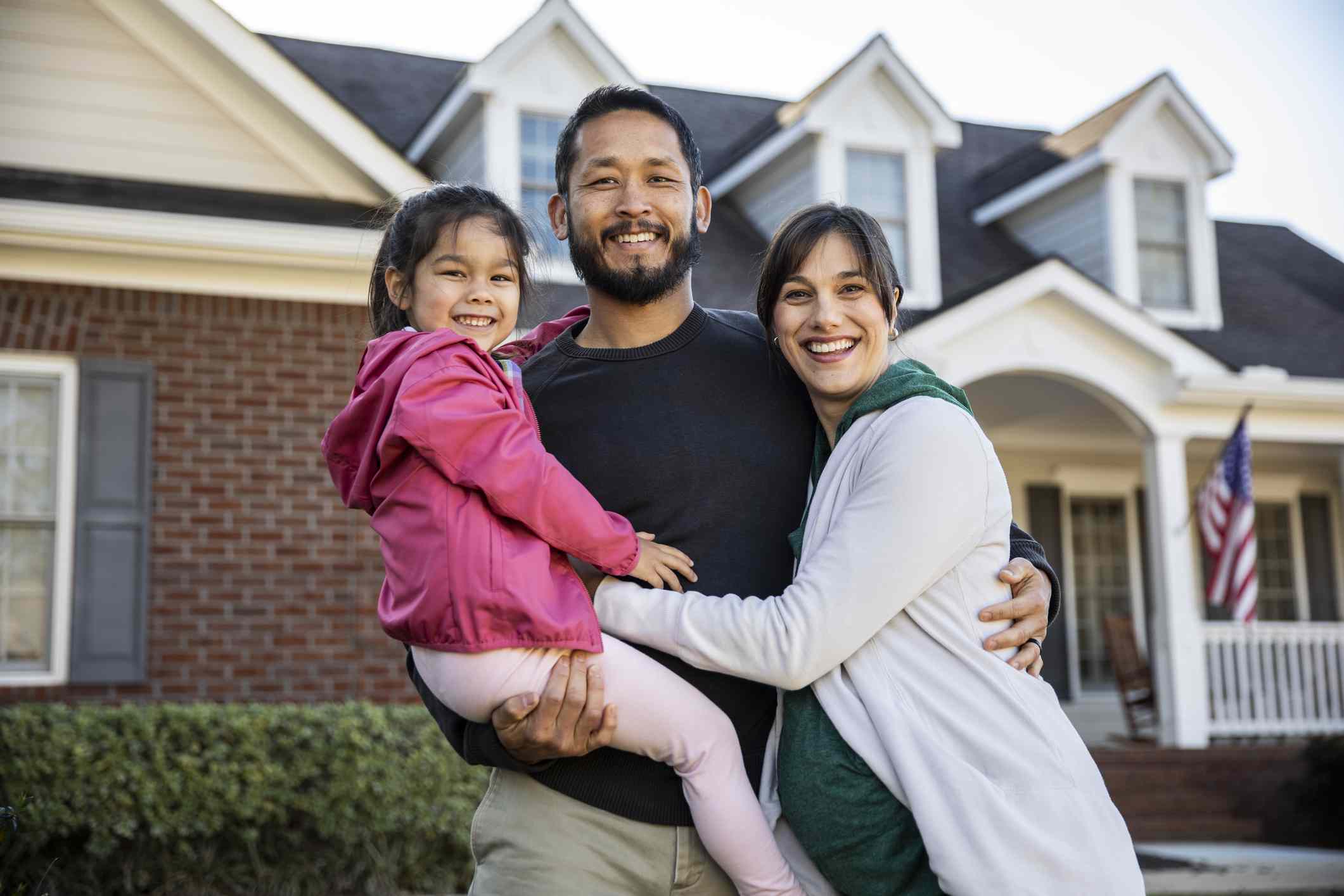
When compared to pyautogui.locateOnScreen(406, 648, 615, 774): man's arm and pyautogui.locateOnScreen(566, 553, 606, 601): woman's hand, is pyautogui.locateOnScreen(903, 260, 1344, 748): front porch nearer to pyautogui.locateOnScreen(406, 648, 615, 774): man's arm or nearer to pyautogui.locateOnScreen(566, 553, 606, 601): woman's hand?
pyautogui.locateOnScreen(566, 553, 606, 601): woman's hand

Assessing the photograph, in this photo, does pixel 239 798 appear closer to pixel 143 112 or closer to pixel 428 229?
pixel 143 112

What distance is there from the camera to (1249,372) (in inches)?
452

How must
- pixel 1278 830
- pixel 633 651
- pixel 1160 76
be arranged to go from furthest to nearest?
pixel 1160 76
pixel 1278 830
pixel 633 651

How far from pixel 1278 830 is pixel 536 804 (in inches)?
380

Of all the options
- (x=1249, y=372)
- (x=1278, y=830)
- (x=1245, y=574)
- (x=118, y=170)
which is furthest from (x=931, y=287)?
(x=118, y=170)

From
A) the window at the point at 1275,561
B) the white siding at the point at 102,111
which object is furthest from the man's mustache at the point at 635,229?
the window at the point at 1275,561

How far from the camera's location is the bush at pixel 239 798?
23.2ft

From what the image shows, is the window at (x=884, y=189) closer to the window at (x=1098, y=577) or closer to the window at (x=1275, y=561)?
the window at (x=1098, y=577)

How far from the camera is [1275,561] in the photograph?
14695 millimetres

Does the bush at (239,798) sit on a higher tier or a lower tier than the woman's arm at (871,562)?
lower

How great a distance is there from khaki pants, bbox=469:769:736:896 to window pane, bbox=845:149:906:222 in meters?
10.2

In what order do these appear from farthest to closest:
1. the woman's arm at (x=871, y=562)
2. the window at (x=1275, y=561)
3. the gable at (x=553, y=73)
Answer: the window at (x=1275, y=561) < the gable at (x=553, y=73) < the woman's arm at (x=871, y=562)

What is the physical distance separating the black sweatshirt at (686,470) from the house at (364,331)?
2.12 m

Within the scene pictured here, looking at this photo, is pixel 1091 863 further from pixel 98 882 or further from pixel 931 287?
pixel 931 287
